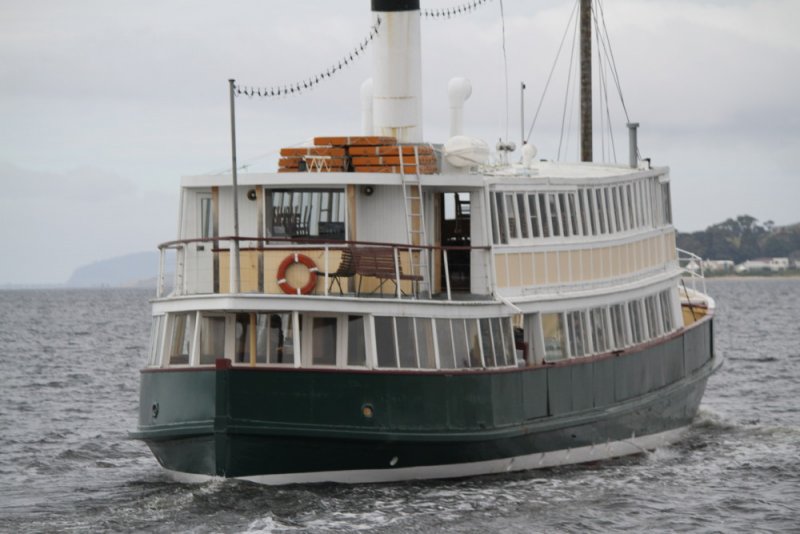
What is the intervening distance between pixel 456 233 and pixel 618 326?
12.6 feet

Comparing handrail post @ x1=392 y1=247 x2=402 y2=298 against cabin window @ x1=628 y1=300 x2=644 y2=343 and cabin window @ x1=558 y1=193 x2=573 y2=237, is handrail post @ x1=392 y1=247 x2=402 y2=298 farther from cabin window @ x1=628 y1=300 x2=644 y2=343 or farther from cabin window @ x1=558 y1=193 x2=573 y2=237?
cabin window @ x1=628 y1=300 x2=644 y2=343

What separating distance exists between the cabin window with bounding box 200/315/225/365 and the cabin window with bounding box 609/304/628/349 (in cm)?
850

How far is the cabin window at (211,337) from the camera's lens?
25.2 m

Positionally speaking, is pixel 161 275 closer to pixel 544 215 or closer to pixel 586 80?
pixel 544 215

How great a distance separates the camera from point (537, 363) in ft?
91.8

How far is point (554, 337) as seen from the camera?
28.4m

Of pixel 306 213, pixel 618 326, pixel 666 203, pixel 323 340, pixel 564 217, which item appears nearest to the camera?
pixel 323 340

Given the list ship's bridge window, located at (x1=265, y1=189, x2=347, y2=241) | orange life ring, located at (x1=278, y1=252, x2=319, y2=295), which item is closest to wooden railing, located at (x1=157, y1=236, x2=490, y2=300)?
orange life ring, located at (x1=278, y1=252, x2=319, y2=295)

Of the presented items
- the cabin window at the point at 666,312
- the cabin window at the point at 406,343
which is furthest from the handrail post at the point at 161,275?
the cabin window at the point at 666,312

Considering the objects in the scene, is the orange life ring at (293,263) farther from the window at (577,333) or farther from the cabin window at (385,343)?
the window at (577,333)

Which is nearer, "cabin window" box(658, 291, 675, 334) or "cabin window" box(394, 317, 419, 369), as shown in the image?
"cabin window" box(394, 317, 419, 369)

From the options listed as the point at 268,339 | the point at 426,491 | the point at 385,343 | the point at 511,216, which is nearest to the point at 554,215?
the point at 511,216

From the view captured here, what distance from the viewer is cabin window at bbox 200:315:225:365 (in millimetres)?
25156

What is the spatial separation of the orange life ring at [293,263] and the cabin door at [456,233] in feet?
14.0
